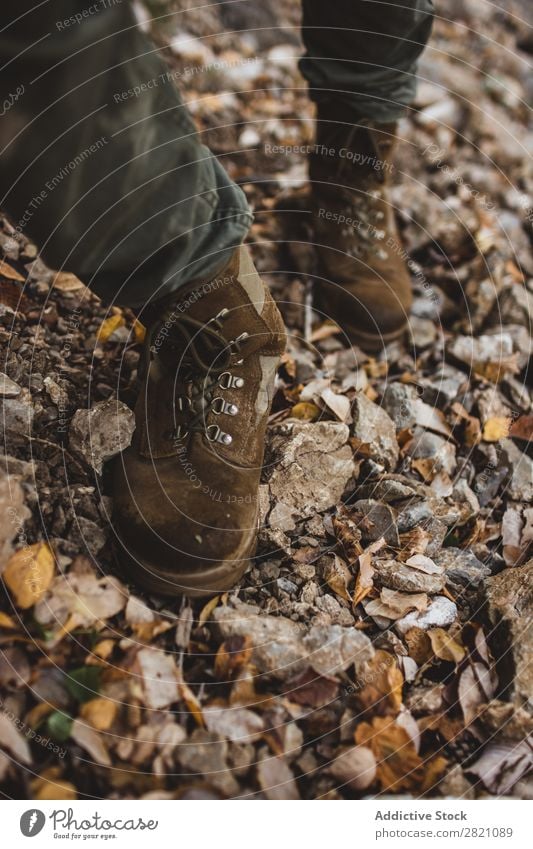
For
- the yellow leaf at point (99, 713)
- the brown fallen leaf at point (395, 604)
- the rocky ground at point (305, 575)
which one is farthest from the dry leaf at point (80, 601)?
the brown fallen leaf at point (395, 604)

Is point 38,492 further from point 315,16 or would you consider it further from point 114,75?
point 315,16

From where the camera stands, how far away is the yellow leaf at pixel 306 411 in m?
1.35

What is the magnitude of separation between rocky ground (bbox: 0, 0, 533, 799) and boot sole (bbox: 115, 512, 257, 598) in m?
0.02

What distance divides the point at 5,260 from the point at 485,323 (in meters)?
1.30

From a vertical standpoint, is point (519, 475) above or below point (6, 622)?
above

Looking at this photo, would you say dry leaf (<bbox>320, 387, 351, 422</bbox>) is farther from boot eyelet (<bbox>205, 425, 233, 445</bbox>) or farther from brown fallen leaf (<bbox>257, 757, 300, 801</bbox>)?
brown fallen leaf (<bbox>257, 757, 300, 801</bbox>)

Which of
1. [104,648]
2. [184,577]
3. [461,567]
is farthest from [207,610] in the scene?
[461,567]

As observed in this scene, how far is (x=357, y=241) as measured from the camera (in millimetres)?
1603

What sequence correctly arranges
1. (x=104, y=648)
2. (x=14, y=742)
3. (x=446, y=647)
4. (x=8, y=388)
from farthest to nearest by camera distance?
1. (x=8, y=388)
2. (x=446, y=647)
3. (x=104, y=648)
4. (x=14, y=742)

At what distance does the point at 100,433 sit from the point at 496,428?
0.93 meters

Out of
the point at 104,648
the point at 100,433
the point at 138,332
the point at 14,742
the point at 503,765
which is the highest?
the point at 138,332

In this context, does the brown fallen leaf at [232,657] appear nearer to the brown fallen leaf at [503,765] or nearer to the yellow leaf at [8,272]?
the brown fallen leaf at [503,765]

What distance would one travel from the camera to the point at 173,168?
0.95m

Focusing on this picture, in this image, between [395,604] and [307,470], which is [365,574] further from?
[307,470]
